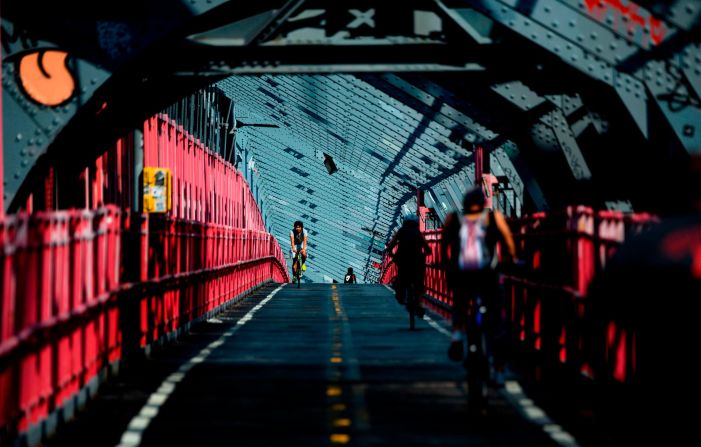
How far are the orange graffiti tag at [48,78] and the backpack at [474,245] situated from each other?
577 centimetres

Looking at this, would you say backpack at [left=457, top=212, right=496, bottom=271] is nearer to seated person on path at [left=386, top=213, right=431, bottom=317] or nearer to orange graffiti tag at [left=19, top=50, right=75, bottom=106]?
orange graffiti tag at [left=19, top=50, right=75, bottom=106]

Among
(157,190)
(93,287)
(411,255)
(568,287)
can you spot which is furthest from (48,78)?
(411,255)

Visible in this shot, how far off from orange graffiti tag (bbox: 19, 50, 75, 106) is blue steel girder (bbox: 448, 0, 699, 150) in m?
4.46

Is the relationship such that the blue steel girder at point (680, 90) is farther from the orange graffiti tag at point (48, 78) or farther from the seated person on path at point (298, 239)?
the seated person on path at point (298, 239)

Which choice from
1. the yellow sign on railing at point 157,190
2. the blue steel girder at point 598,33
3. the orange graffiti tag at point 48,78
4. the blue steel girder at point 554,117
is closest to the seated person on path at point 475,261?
the blue steel girder at point 598,33

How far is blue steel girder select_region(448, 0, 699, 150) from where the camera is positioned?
16.5 m

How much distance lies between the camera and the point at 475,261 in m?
11.7

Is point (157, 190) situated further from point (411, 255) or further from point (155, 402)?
point (155, 402)

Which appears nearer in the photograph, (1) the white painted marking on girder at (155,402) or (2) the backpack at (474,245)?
(1) the white painted marking on girder at (155,402)

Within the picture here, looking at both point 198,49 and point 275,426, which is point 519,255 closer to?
point 198,49

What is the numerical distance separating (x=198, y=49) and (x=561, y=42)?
4.23 metres

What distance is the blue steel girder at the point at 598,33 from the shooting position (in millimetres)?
16484

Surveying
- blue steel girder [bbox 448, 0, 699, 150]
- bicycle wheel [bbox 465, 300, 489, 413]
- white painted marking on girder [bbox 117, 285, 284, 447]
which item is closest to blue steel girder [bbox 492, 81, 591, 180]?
blue steel girder [bbox 448, 0, 699, 150]

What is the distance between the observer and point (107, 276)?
14.2 m
